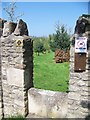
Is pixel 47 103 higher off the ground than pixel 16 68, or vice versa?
pixel 16 68

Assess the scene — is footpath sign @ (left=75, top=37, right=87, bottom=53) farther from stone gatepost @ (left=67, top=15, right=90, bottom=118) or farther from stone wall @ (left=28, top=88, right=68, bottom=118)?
stone wall @ (left=28, top=88, right=68, bottom=118)

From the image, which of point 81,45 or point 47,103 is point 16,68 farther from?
point 81,45

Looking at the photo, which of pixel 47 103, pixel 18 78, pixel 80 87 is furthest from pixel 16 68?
pixel 80 87

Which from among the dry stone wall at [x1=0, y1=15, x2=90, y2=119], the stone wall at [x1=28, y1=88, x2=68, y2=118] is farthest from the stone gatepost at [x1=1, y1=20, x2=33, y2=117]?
the stone wall at [x1=28, y1=88, x2=68, y2=118]

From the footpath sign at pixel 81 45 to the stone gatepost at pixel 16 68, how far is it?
1268 millimetres

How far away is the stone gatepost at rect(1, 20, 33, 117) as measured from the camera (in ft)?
14.7

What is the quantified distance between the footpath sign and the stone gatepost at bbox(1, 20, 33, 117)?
1.27 meters

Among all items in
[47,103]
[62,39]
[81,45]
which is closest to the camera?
[81,45]

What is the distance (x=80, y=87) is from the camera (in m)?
3.85

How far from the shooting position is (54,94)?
176 inches

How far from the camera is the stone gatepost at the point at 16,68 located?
177 inches

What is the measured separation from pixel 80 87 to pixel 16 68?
1.60m

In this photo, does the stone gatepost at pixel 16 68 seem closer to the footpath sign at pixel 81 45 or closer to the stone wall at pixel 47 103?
the stone wall at pixel 47 103

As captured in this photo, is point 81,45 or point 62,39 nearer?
point 81,45
